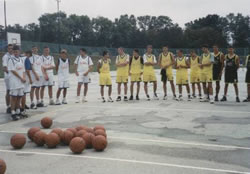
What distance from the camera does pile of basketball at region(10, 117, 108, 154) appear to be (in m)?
7.02

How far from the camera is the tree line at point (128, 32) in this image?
10844 centimetres

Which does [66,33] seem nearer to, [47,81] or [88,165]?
[47,81]

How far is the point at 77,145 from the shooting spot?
693 centimetres

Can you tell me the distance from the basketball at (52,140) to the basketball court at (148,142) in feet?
0.45

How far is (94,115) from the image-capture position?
1157cm

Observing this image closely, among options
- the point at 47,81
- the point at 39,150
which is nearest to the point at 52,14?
the point at 47,81

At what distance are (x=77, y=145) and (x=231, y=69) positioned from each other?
32.4ft

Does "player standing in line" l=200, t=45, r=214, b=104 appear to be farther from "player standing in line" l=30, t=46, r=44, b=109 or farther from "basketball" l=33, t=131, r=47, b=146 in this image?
"basketball" l=33, t=131, r=47, b=146

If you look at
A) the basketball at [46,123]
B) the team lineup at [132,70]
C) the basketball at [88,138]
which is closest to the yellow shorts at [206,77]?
the team lineup at [132,70]

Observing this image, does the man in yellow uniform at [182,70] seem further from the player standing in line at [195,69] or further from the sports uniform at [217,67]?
the sports uniform at [217,67]

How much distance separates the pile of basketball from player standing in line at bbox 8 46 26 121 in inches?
132

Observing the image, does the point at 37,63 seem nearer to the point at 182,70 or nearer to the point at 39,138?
the point at 182,70

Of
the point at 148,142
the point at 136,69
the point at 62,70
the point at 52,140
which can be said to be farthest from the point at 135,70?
the point at 52,140

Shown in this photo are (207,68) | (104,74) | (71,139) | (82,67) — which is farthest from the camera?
(104,74)
